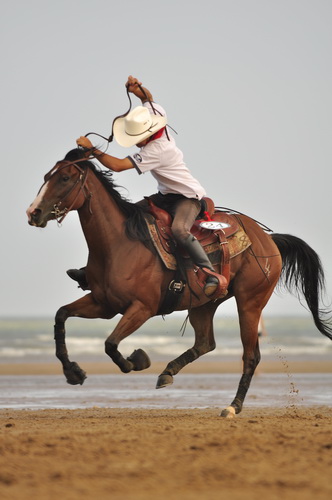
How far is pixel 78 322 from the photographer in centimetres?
7156

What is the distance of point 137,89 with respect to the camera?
9.77m

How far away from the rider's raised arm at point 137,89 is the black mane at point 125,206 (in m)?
0.88

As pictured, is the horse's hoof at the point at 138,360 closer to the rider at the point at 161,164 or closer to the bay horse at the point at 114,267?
the bay horse at the point at 114,267

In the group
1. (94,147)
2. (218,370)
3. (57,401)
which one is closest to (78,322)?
(218,370)

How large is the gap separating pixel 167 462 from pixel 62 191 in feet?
13.0

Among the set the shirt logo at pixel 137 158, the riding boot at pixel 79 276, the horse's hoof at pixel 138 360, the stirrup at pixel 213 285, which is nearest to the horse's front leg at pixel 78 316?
the riding boot at pixel 79 276

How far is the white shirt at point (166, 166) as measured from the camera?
373 inches

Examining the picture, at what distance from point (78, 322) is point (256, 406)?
59.6 meters

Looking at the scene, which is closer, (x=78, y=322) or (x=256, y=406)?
(x=256, y=406)

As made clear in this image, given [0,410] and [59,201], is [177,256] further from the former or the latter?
[0,410]

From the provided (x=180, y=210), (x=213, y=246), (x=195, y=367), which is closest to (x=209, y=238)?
(x=213, y=246)

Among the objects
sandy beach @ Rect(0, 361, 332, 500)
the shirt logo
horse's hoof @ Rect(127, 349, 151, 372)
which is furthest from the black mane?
sandy beach @ Rect(0, 361, 332, 500)

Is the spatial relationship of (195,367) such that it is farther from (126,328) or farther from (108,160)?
(108,160)

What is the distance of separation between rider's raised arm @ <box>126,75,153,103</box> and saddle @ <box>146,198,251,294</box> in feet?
3.69
